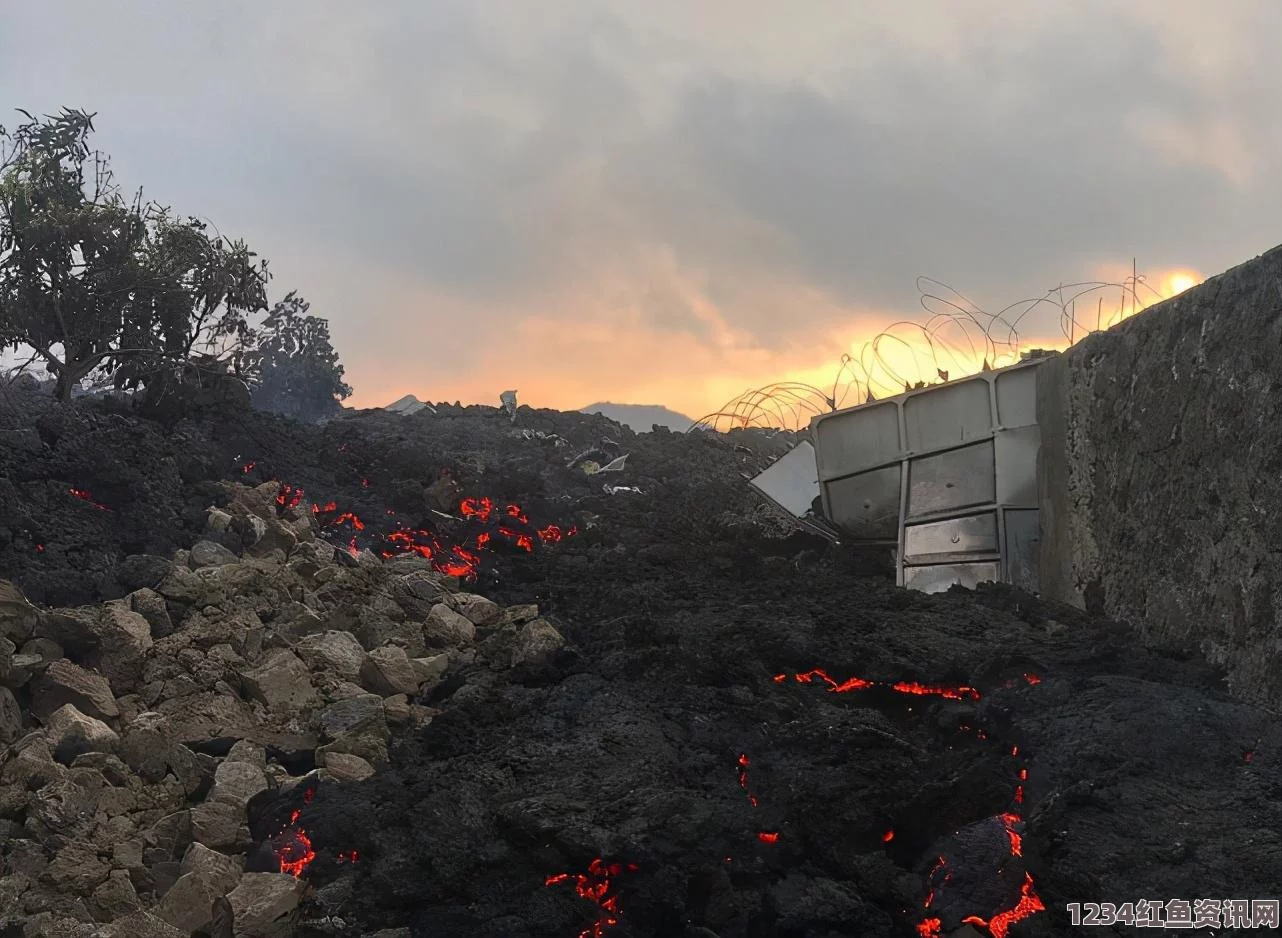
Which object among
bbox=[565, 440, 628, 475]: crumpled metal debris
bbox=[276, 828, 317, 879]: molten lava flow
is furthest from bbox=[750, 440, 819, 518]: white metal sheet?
bbox=[276, 828, 317, 879]: molten lava flow

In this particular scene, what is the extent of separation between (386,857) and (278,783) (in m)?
1.39

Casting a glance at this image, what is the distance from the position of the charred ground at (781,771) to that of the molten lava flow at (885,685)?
0.04m

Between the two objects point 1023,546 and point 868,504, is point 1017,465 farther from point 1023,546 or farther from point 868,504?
point 868,504

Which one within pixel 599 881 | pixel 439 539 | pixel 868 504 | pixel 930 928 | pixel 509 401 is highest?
pixel 509 401

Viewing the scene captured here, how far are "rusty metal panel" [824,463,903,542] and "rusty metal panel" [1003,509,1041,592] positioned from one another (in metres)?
1.55

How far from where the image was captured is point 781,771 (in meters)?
6.63

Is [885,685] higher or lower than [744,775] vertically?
higher

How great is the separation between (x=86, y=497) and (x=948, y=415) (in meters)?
9.39

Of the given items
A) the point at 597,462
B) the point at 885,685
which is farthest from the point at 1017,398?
the point at 597,462

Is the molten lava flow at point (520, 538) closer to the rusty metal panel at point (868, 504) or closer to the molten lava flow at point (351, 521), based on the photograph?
the molten lava flow at point (351, 521)

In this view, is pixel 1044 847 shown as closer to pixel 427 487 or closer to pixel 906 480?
pixel 906 480

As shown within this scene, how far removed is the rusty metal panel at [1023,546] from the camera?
35.8ft

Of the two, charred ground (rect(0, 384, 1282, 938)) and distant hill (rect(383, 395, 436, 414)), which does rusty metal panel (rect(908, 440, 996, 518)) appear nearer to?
charred ground (rect(0, 384, 1282, 938))

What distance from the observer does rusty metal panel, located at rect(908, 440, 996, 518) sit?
11.5 metres
